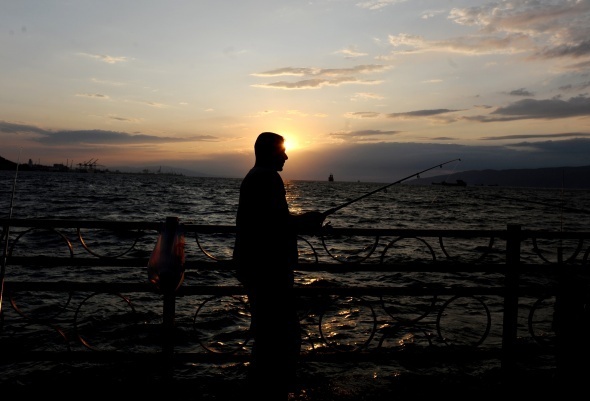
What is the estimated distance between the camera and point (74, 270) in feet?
46.1

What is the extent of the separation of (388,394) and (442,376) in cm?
78

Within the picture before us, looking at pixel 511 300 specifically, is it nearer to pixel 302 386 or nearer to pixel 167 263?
pixel 302 386

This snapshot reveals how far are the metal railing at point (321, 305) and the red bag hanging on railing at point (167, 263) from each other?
236 millimetres

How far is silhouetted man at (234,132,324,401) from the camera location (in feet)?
11.7

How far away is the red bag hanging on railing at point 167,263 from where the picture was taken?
13.4 ft

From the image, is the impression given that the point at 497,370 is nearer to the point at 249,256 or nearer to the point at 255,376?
the point at 255,376

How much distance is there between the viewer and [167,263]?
4.10m

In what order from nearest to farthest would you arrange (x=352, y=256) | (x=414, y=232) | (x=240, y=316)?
(x=414, y=232)
(x=240, y=316)
(x=352, y=256)

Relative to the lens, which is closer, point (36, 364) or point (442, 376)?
point (442, 376)

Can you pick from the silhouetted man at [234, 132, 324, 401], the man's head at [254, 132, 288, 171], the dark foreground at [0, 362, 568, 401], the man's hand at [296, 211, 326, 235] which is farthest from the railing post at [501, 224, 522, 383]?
the man's head at [254, 132, 288, 171]

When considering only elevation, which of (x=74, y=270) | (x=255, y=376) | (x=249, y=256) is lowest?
(x=74, y=270)

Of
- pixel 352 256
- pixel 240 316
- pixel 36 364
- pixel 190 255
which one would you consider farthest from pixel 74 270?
pixel 352 256

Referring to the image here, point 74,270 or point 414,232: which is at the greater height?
point 414,232

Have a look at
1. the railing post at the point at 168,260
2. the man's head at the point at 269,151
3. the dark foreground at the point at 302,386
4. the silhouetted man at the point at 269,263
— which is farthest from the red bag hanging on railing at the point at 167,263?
the man's head at the point at 269,151
